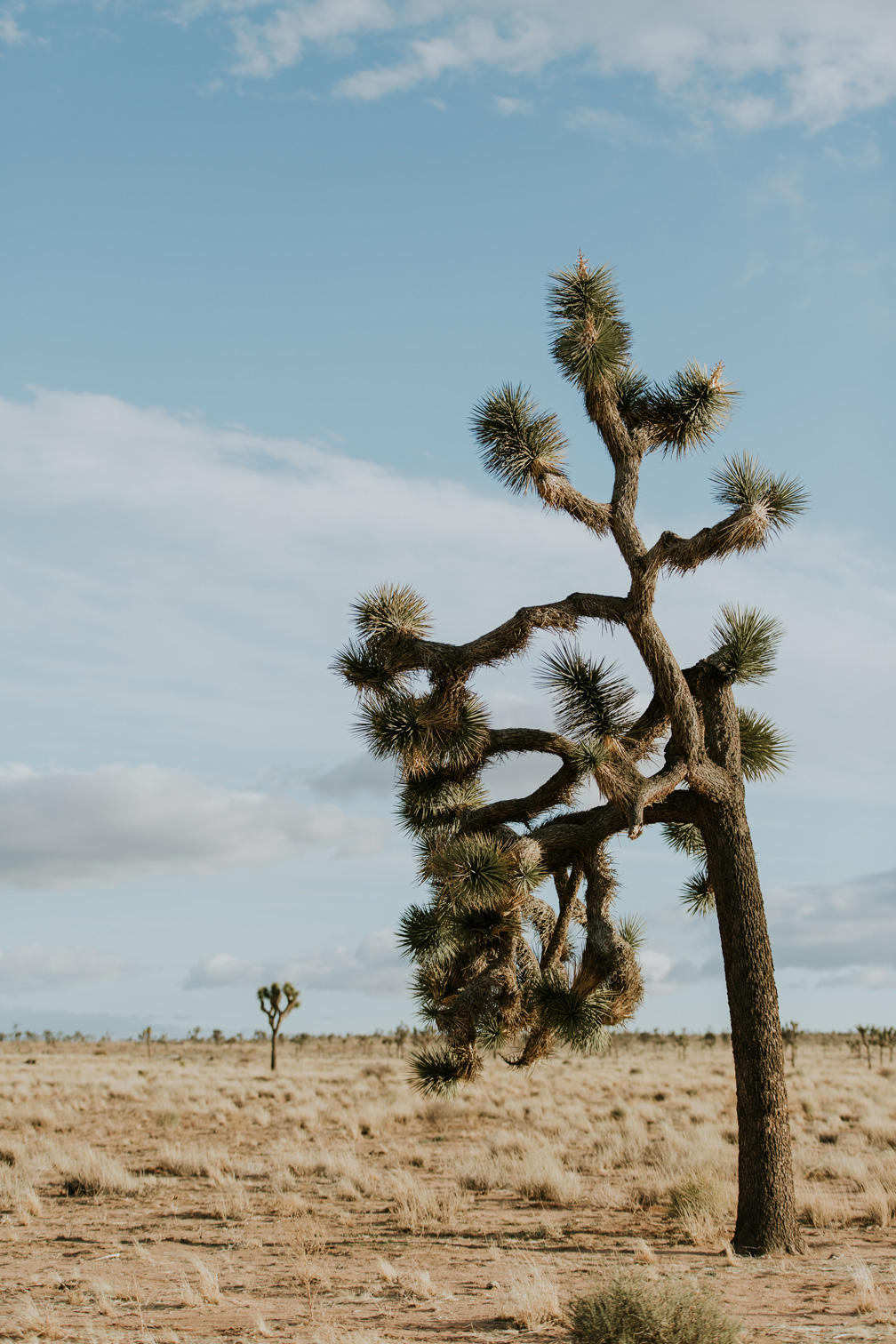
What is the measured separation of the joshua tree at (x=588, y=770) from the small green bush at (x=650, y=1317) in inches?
90.2

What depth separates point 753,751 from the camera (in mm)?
11289

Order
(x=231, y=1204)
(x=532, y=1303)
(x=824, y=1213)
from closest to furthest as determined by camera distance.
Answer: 1. (x=532, y=1303)
2. (x=824, y=1213)
3. (x=231, y=1204)

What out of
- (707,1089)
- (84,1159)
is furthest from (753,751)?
(707,1089)

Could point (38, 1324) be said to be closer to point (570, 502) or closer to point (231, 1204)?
point (231, 1204)

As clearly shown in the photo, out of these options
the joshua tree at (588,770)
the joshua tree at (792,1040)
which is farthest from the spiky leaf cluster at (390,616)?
the joshua tree at (792,1040)

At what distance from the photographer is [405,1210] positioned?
39.9 ft

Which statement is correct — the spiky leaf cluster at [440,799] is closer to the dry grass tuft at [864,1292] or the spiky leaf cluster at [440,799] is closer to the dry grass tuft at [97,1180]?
the dry grass tuft at [864,1292]

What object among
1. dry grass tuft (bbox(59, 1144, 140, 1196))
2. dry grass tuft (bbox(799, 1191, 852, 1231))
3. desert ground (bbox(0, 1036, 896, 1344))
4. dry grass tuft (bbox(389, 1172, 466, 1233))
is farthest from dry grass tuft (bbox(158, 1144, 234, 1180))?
dry grass tuft (bbox(799, 1191, 852, 1231))

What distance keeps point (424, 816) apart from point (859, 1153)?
1137cm

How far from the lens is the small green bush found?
21.6 ft

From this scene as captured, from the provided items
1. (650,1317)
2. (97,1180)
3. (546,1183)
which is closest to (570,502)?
(650,1317)

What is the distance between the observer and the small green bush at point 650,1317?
6.60 m

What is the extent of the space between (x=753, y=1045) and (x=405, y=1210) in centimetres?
480

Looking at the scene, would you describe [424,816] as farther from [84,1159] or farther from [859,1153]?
[859,1153]
